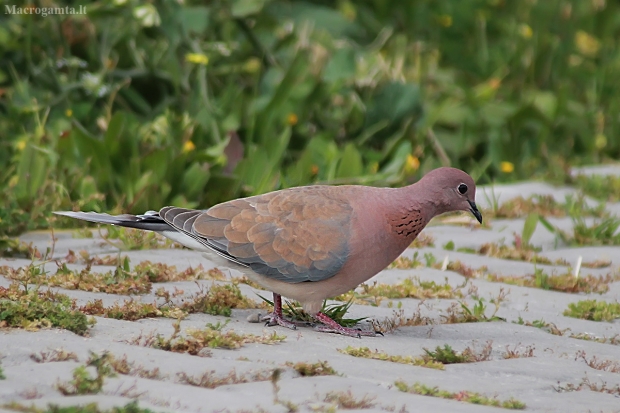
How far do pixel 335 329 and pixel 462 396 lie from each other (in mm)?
1197

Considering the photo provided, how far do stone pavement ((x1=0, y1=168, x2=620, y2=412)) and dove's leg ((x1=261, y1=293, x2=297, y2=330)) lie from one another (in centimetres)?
7

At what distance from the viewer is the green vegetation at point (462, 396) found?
10.8 ft

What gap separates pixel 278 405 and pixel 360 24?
8096mm

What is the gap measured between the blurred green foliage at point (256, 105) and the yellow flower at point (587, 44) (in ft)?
2.03

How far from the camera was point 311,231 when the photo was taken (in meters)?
4.61

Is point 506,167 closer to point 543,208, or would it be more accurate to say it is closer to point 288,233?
point 543,208

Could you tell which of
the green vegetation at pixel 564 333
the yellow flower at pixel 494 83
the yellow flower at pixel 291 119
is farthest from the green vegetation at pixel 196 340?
the yellow flower at pixel 494 83

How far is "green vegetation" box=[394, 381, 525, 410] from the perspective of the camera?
3293 mm

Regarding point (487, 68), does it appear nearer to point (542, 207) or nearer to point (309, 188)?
point (542, 207)

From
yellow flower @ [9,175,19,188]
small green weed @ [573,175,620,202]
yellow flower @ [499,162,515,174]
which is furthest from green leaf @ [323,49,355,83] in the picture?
yellow flower @ [9,175,19,188]

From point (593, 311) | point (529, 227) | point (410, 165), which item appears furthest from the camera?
point (410, 165)

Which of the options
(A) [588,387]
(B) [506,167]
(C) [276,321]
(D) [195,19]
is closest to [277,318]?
(C) [276,321]

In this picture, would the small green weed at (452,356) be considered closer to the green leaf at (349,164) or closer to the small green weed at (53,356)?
the small green weed at (53,356)

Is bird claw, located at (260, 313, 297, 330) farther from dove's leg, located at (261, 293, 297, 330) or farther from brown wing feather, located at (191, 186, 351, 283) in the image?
brown wing feather, located at (191, 186, 351, 283)
